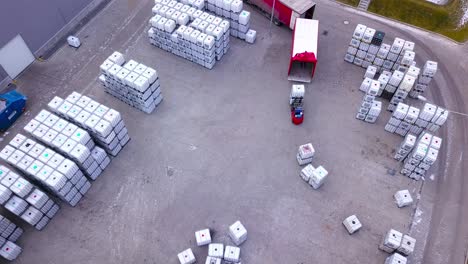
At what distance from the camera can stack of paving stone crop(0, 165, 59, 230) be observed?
24.7 m

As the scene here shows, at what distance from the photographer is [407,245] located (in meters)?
24.8

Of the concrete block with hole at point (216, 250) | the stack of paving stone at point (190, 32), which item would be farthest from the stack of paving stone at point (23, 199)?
the stack of paving stone at point (190, 32)

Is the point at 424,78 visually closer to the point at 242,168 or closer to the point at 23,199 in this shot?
the point at 242,168

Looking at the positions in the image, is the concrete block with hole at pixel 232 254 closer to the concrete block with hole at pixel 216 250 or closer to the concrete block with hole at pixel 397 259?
the concrete block with hole at pixel 216 250

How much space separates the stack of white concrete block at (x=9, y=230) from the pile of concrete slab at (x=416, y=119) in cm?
3063

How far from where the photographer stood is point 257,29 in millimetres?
39688

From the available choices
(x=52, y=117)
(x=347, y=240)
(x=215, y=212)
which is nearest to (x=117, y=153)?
(x=52, y=117)

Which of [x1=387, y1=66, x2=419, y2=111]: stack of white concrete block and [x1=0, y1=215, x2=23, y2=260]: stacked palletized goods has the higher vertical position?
[x1=387, y1=66, x2=419, y2=111]: stack of white concrete block

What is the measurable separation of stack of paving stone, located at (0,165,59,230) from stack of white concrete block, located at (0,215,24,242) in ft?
2.52

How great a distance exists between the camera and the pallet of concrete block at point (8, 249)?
24837 millimetres

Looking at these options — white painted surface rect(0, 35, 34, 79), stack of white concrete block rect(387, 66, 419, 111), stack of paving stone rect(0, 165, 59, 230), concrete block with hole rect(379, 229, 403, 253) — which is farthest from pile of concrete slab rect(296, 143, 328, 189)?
white painted surface rect(0, 35, 34, 79)

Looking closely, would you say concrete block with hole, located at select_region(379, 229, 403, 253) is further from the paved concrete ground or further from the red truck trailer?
the red truck trailer

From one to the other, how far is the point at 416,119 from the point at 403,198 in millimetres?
6853

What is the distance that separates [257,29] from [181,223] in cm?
2314
